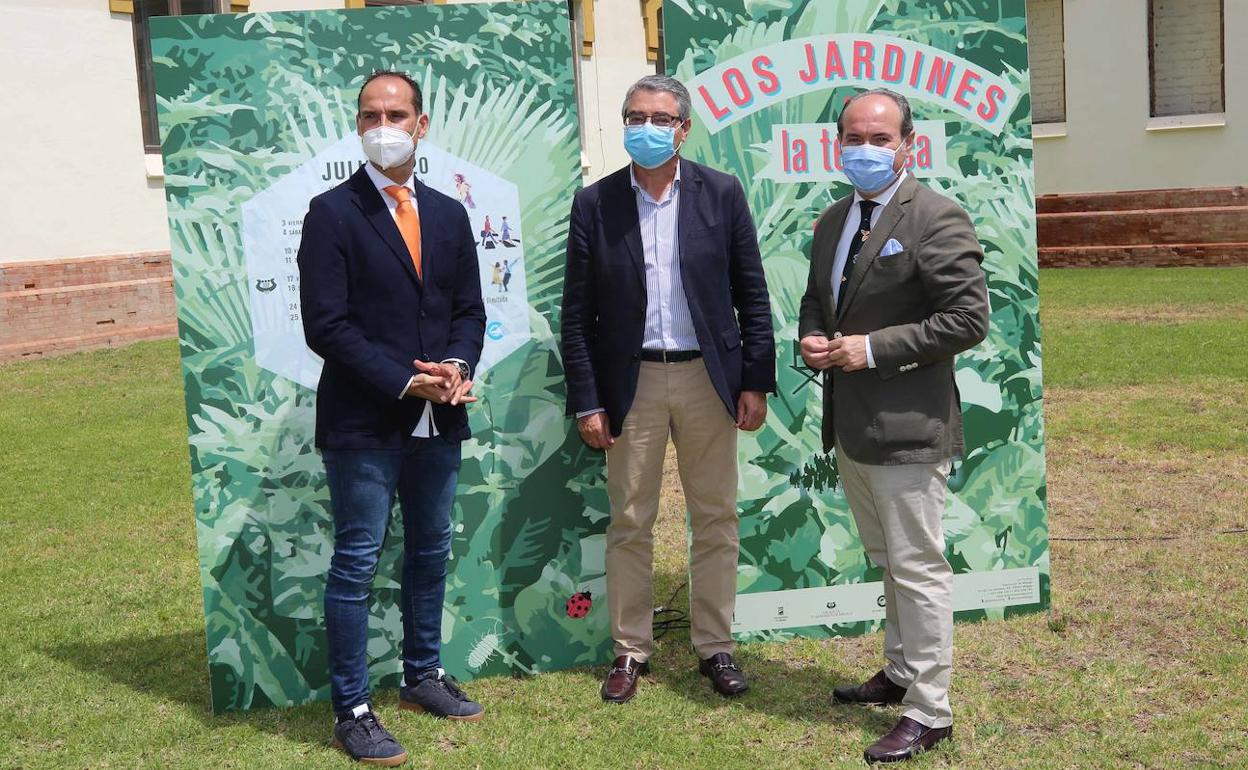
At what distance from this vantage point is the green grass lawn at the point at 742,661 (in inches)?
162

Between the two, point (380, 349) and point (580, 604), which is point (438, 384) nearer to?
point (380, 349)

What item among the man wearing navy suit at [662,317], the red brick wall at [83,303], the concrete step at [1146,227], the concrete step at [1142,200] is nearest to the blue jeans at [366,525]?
the man wearing navy suit at [662,317]

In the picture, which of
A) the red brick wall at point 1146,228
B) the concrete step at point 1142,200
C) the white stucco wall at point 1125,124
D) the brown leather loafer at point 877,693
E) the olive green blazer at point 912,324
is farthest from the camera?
the white stucco wall at point 1125,124

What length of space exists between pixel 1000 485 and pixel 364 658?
2.55 m

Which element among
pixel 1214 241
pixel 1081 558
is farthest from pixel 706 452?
pixel 1214 241

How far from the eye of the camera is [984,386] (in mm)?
5098

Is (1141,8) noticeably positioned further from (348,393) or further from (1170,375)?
(348,393)

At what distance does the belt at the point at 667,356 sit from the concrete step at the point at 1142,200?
18.3m

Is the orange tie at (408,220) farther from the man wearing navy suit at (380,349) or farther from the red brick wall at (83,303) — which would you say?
the red brick wall at (83,303)

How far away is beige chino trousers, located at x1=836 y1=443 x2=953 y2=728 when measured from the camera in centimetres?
398

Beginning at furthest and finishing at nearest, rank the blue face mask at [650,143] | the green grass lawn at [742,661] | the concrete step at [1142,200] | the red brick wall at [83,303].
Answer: the concrete step at [1142,200] → the red brick wall at [83,303] → the blue face mask at [650,143] → the green grass lawn at [742,661]

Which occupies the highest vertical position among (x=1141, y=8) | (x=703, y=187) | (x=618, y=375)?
(x=1141, y=8)

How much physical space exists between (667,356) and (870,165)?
37.7 inches

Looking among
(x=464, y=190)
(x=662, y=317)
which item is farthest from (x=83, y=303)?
(x=662, y=317)
